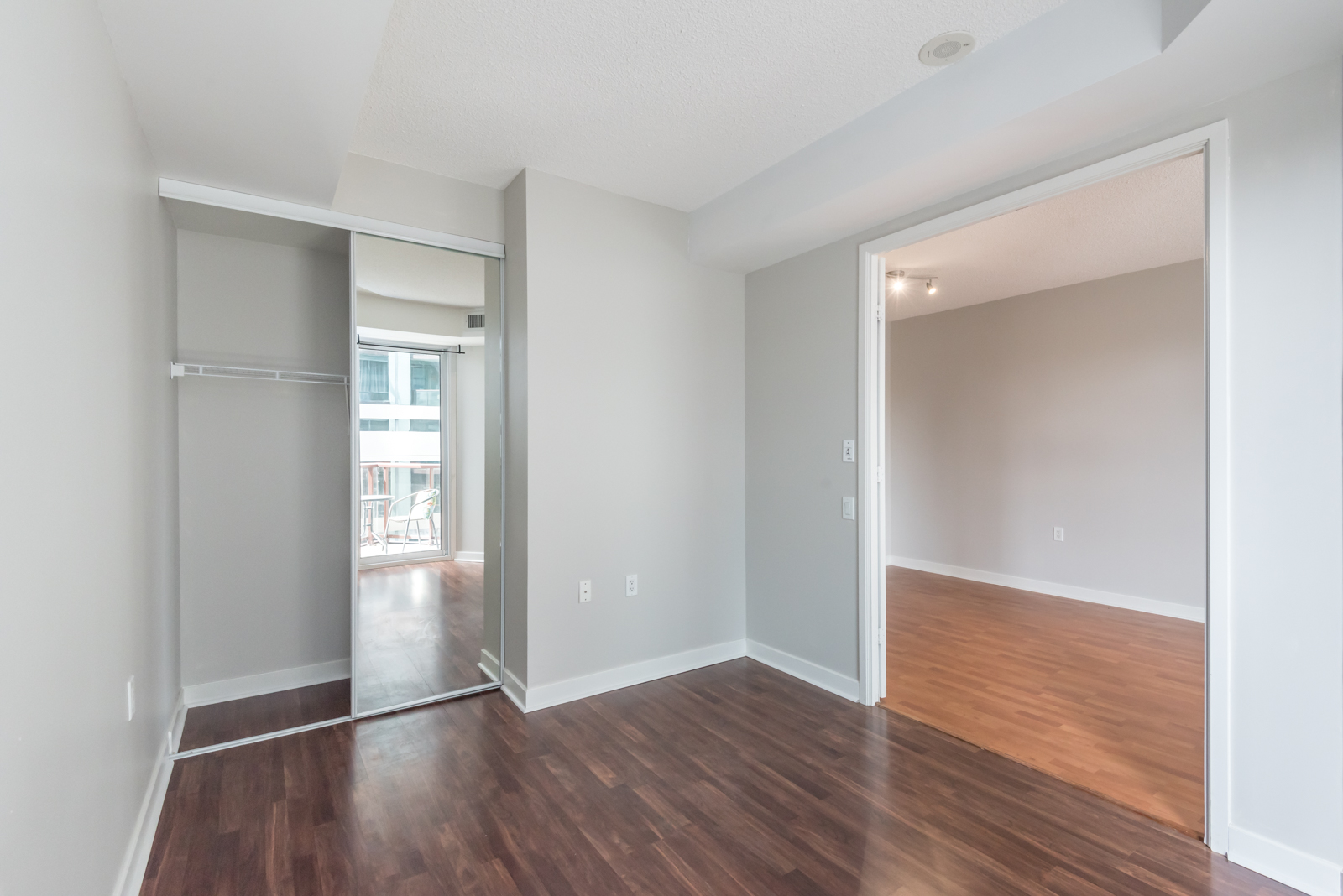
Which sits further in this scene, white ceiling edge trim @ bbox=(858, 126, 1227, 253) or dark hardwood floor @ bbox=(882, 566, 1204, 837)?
dark hardwood floor @ bbox=(882, 566, 1204, 837)

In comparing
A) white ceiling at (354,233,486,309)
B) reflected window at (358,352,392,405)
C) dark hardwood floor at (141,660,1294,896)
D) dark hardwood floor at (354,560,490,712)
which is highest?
white ceiling at (354,233,486,309)

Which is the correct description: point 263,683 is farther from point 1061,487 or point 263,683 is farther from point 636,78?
point 1061,487

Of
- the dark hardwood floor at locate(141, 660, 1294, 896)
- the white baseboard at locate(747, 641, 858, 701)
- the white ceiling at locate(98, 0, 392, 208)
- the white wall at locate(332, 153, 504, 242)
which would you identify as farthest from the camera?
the white baseboard at locate(747, 641, 858, 701)

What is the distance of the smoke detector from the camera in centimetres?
212

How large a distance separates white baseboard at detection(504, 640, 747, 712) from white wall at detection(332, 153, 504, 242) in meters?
2.33

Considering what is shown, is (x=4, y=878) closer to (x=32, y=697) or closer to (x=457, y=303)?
(x=32, y=697)

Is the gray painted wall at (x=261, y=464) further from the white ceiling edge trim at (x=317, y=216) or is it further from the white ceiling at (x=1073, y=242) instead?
the white ceiling at (x=1073, y=242)

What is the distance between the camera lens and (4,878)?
973 millimetres

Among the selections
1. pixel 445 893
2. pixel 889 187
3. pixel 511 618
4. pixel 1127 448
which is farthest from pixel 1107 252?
pixel 445 893

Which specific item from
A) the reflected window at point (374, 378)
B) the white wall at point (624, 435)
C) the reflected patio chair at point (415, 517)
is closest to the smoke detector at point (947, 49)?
the white wall at point (624, 435)

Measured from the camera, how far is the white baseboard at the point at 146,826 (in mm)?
1746

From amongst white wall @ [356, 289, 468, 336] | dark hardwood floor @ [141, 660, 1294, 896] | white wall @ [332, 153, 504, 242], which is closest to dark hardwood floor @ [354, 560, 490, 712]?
dark hardwood floor @ [141, 660, 1294, 896]

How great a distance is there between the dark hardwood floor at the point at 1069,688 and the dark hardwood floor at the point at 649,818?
0.18 m

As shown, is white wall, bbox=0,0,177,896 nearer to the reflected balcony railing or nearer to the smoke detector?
the reflected balcony railing
